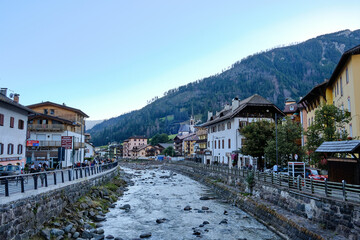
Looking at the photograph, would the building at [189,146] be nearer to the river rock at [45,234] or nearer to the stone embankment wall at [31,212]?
the stone embankment wall at [31,212]

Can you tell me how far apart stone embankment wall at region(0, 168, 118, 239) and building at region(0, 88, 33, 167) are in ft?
50.4

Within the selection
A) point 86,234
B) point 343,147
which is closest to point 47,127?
point 86,234

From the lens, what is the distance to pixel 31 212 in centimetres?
1493

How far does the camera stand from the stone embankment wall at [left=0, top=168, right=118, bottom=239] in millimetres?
12559

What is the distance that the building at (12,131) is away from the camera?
31672 millimetres

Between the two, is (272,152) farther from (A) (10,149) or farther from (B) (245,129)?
Answer: (A) (10,149)

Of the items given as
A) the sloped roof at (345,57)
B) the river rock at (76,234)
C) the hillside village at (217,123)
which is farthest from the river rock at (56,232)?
the sloped roof at (345,57)

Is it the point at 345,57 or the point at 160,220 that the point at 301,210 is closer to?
the point at 160,220

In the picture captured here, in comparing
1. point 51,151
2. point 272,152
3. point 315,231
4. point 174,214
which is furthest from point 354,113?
point 51,151

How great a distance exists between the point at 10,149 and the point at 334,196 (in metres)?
34.5

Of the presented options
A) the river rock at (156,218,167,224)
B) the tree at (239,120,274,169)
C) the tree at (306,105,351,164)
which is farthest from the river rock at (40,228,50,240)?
the tree at (239,120,274,169)

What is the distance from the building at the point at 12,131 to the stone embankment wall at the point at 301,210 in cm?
2717

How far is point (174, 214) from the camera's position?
26.8 meters

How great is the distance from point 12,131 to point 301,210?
3314 centimetres
